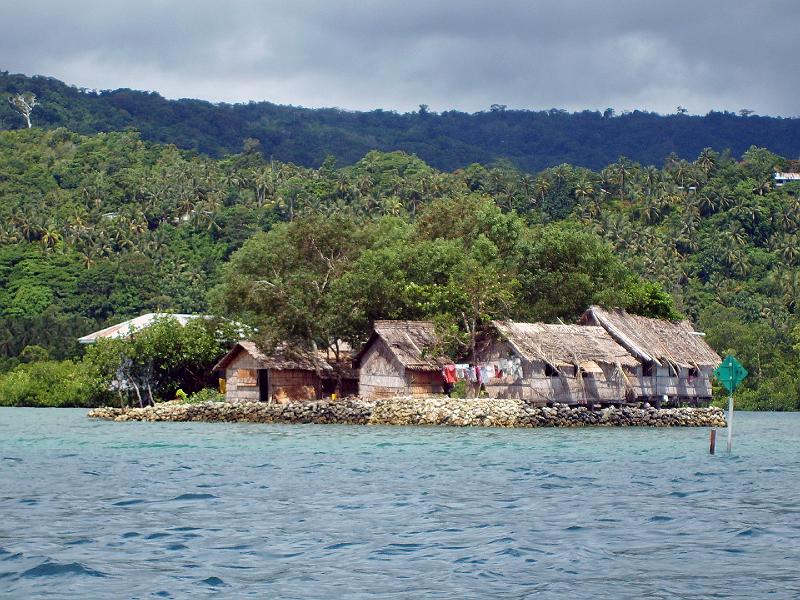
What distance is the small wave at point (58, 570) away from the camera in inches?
558

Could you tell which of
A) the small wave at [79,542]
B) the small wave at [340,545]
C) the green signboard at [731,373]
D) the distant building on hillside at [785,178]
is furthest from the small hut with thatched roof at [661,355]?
the distant building on hillside at [785,178]

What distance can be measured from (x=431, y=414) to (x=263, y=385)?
885cm

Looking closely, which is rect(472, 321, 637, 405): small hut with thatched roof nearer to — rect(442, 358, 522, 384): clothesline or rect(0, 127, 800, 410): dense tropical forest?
rect(442, 358, 522, 384): clothesline

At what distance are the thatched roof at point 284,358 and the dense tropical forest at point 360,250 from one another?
3.18 feet

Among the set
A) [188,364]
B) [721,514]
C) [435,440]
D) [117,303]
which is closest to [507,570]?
[721,514]

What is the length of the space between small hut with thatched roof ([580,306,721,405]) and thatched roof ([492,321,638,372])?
1.03 metres

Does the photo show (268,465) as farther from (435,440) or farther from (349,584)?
(349,584)

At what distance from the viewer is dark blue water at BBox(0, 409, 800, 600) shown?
13914 mm

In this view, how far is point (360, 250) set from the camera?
47.5 m

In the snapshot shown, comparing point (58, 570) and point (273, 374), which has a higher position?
point (273, 374)

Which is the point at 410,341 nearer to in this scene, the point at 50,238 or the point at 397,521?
the point at 397,521

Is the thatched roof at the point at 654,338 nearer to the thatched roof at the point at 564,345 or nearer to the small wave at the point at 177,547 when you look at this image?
the thatched roof at the point at 564,345

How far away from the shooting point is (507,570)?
14656 mm

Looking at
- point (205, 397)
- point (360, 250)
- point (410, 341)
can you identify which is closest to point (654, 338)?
point (410, 341)
